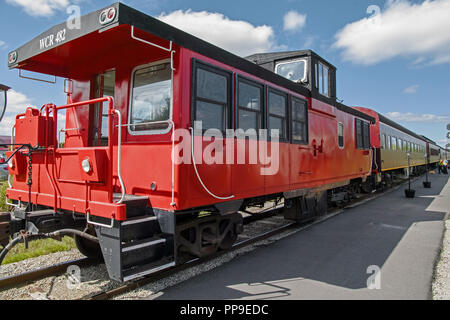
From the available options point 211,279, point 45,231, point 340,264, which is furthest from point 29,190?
point 340,264

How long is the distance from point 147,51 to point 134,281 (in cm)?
305

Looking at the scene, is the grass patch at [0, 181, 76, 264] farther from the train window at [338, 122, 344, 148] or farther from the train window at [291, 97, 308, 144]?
the train window at [338, 122, 344, 148]

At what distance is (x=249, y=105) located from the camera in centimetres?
501

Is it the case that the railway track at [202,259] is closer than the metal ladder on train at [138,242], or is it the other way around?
the metal ladder on train at [138,242]

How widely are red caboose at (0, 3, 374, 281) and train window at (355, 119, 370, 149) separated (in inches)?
210

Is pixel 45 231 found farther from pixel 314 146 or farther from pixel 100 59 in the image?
pixel 314 146

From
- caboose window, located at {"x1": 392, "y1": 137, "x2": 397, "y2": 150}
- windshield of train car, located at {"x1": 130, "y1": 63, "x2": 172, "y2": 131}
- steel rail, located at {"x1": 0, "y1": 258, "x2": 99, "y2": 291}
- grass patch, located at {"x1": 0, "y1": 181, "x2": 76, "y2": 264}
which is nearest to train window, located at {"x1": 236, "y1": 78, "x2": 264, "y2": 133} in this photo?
windshield of train car, located at {"x1": 130, "y1": 63, "x2": 172, "y2": 131}

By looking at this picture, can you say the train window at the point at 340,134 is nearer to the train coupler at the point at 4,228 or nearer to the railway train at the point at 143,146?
the railway train at the point at 143,146

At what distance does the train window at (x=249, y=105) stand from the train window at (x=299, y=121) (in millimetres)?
1271

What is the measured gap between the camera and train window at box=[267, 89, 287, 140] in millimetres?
5539

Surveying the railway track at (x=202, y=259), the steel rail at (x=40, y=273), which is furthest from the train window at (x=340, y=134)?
the steel rail at (x=40, y=273)

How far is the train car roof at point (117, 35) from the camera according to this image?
324cm

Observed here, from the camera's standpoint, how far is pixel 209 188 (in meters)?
4.21

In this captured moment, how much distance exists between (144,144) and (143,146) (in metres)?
0.03
